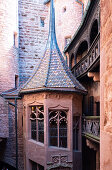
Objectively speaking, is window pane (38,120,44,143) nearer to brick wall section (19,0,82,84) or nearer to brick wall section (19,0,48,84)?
brick wall section (19,0,82,84)

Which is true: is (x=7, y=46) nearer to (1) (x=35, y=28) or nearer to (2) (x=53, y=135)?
(1) (x=35, y=28)

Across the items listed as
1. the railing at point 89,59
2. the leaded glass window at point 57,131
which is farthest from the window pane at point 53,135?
the railing at point 89,59

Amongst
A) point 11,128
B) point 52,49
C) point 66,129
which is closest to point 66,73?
point 52,49

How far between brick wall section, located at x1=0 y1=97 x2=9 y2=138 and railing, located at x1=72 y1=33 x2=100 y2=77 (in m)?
4.34

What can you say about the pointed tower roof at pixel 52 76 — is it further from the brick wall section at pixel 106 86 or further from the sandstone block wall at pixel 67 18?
the brick wall section at pixel 106 86

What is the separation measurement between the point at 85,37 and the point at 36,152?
226 inches

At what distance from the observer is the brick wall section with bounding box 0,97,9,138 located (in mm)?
10446

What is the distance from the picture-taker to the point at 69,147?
8508 mm

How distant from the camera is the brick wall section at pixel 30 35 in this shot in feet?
49.5

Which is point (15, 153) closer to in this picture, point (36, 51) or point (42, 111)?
point (42, 111)

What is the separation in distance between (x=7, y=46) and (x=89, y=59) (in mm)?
6583

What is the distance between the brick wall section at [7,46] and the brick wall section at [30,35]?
62.7 inches

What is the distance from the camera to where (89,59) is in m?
8.43

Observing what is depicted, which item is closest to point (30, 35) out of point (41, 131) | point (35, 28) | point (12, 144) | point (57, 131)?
point (35, 28)
